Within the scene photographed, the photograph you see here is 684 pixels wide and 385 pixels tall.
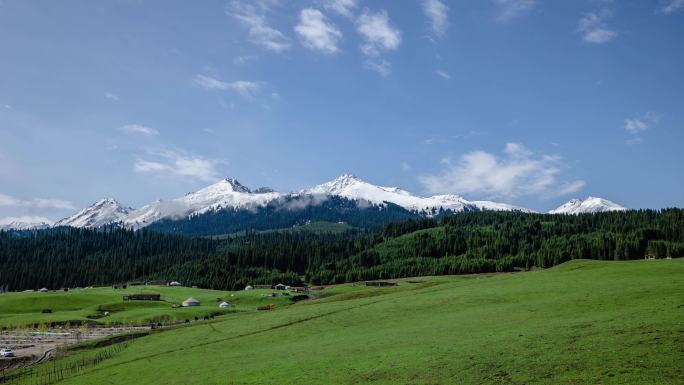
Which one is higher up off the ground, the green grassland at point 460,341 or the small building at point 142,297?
the green grassland at point 460,341

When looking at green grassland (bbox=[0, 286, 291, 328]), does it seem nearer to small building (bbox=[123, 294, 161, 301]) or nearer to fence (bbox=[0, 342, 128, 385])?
small building (bbox=[123, 294, 161, 301])

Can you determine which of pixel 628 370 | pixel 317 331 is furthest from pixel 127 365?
pixel 628 370

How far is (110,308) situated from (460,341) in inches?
5019

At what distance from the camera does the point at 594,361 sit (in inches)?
1245

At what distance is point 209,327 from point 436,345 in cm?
5186

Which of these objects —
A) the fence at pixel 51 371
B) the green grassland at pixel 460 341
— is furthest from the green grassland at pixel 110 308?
the fence at pixel 51 371

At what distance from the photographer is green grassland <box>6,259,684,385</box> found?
3256 centimetres

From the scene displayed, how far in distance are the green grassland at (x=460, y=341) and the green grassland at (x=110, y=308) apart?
47754 millimetres

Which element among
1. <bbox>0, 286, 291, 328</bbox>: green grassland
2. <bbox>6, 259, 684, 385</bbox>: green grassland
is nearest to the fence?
<bbox>6, 259, 684, 385</bbox>: green grassland

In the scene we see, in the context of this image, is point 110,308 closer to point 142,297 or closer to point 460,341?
point 142,297

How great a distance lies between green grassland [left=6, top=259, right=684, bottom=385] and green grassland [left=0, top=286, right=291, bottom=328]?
4775cm

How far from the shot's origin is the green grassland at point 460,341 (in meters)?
32.6

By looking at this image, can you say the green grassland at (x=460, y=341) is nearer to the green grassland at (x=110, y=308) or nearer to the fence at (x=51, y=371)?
the fence at (x=51, y=371)

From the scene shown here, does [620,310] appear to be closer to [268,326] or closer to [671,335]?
[671,335]
